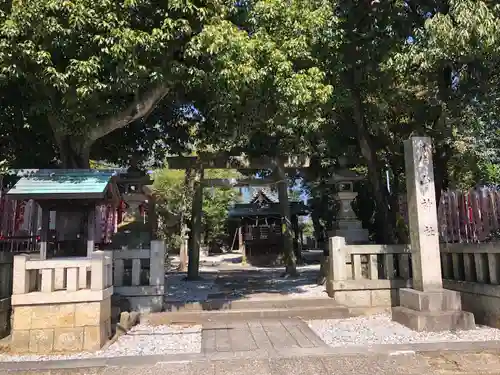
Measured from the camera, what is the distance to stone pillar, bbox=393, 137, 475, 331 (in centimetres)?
747

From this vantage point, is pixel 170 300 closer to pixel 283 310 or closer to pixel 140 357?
pixel 283 310

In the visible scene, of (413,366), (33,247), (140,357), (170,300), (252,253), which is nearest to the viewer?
(413,366)

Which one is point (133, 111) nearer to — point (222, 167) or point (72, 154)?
point (72, 154)

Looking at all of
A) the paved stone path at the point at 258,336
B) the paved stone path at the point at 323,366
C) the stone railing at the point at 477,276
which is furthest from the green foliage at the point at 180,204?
the paved stone path at the point at 323,366

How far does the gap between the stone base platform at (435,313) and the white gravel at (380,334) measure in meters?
0.12

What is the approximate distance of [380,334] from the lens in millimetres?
7402

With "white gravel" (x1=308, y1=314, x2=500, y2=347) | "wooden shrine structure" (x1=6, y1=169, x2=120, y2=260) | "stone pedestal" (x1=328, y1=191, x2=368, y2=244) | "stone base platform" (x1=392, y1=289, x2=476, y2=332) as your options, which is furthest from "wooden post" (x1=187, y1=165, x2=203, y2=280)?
"stone base platform" (x1=392, y1=289, x2=476, y2=332)

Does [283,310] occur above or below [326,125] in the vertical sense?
below

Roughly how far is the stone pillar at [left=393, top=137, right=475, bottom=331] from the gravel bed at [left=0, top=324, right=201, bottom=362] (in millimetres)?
3811

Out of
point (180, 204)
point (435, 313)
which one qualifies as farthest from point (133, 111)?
point (180, 204)

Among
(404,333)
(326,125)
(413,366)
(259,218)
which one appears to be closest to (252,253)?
(259,218)

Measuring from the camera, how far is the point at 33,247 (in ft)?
34.9

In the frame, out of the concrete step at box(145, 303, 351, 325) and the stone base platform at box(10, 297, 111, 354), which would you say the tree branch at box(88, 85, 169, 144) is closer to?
the stone base platform at box(10, 297, 111, 354)

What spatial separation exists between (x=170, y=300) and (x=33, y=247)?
3.66m
